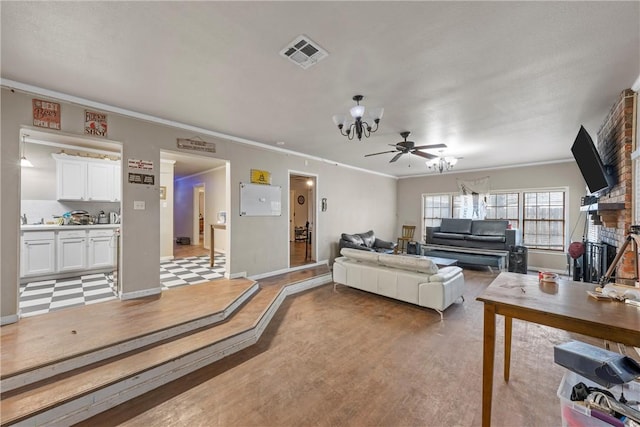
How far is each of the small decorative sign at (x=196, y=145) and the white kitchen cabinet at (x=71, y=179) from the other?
8.58 ft

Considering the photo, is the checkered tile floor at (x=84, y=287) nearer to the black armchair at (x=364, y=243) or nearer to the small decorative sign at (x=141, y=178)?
the small decorative sign at (x=141, y=178)

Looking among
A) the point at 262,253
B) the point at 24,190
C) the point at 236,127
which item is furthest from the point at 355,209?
the point at 24,190

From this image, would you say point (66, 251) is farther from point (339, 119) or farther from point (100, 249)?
point (339, 119)

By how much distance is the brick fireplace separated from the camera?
8.59 feet

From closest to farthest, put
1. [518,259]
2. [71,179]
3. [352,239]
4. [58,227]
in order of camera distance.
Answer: [58,227] → [71,179] → [518,259] → [352,239]

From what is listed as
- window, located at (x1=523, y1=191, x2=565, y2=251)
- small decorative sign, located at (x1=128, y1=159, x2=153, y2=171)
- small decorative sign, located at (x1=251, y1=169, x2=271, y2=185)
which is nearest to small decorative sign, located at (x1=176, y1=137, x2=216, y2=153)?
small decorative sign, located at (x1=128, y1=159, x2=153, y2=171)

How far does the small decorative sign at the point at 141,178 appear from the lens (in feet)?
11.2

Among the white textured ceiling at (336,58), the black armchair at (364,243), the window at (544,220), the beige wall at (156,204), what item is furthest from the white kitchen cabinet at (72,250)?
the window at (544,220)

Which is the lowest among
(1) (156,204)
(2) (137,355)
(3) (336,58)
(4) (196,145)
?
→ (2) (137,355)

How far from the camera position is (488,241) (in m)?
6.32

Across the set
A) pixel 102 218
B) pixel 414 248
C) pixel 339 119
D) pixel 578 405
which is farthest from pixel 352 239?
pixel 102 218

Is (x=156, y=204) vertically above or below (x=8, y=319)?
above

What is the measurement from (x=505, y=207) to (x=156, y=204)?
8267 mm

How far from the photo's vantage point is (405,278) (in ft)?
12.5
